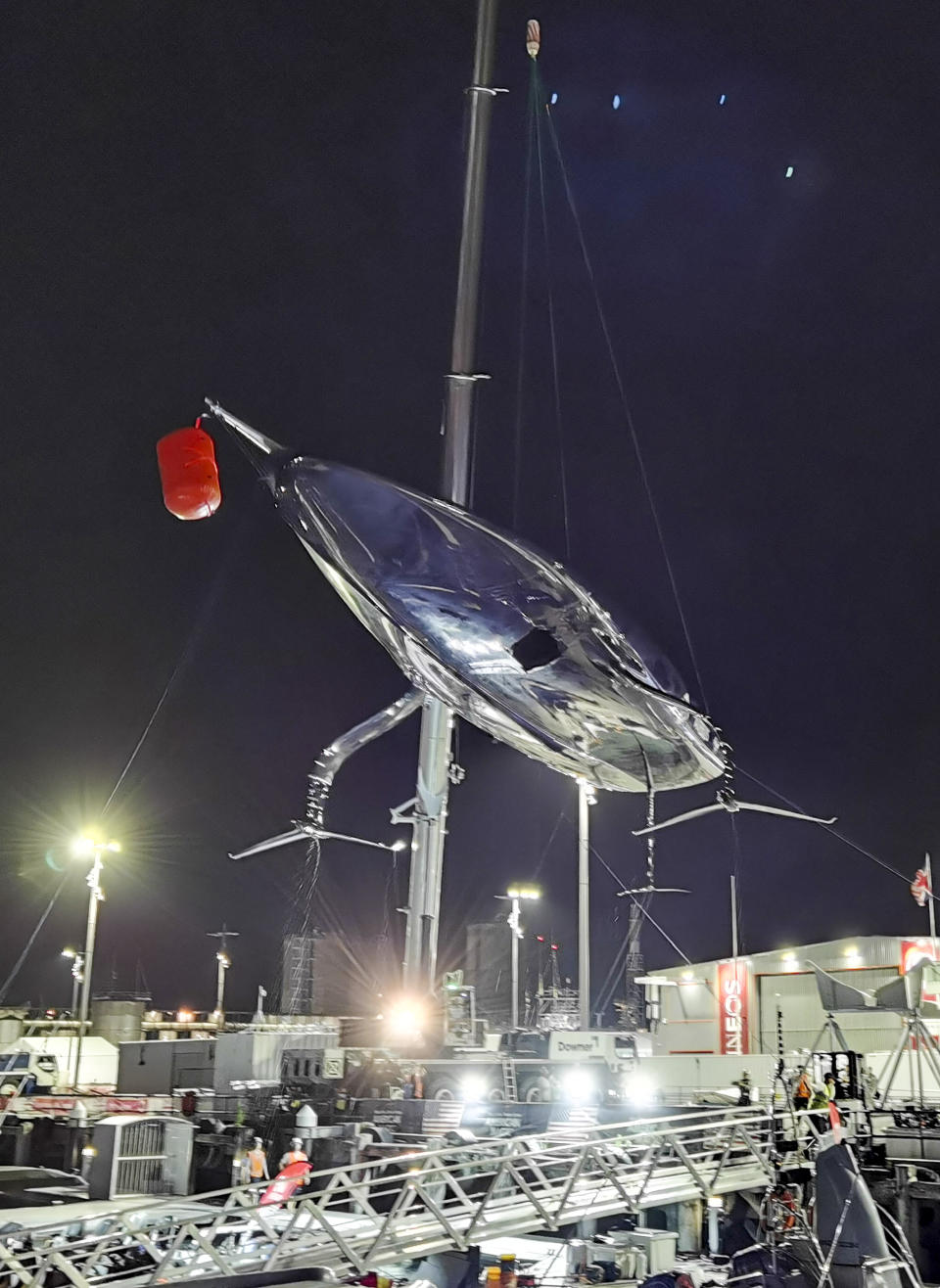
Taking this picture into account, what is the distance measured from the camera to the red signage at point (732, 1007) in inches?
1921

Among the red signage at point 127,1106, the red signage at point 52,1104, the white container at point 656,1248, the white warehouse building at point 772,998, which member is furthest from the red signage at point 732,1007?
the white container at point 656,1248

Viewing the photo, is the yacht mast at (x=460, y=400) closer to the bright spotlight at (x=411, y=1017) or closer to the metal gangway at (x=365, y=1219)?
the bright spotlight at (x=411, y=1017)

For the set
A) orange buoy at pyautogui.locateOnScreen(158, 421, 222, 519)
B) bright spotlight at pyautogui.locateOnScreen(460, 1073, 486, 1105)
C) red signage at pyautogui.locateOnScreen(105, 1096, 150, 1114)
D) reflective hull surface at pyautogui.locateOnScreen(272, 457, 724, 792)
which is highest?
orange buoy at pyautogui.locateOnScreen(158, 421, 222, 519)

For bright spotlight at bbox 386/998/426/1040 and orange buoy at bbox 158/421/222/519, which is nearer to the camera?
orange buoy at bbox 158/421/222/519

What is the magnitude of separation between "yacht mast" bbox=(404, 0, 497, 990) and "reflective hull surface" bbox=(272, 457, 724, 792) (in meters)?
6.84

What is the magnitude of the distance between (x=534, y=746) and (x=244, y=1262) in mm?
7024

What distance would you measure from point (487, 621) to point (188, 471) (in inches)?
141

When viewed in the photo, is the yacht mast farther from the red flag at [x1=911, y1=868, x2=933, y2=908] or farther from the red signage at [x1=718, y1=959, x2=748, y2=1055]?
the red signage at [x1=718, y1=959, x2=748, y2=1055]

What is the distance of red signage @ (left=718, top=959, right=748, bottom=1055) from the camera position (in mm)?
48781

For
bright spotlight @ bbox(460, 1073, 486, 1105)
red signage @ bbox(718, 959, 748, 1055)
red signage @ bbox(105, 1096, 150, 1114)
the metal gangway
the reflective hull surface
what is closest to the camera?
the reflective hull surface

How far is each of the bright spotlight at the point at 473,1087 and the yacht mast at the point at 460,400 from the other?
1062 centimetres

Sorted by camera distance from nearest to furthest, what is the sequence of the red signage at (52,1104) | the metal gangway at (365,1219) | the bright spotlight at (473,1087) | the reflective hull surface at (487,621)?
the reflective hull surface at (487,621) < the metal gangway at (365,1219) < the bright spotlight at (473,1087) < the red signage at (52,1104)

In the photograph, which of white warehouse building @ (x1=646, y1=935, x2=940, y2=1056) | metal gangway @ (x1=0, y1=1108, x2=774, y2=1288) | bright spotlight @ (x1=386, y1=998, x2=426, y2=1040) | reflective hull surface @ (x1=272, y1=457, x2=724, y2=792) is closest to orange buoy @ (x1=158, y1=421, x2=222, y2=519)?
reflective hull surface @ (x1=272, y1=457, x2=724, y2=792)

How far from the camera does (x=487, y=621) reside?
11.4 m
